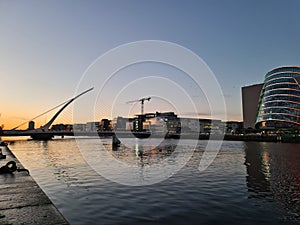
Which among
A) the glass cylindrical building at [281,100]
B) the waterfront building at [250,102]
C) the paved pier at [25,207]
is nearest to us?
the paved pier at [25,207]

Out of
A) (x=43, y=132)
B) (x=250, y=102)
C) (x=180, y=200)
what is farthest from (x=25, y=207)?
(x=250, y=102)

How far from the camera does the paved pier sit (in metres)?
6.90

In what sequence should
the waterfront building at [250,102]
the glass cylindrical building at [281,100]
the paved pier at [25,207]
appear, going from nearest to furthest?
the paved pier at [25,207] → the glass cylindrical building at [281,100] → the waterfront building at [250,102]

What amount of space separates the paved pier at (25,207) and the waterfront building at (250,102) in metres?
172

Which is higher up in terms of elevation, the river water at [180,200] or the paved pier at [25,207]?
the paved pier at [25,207]

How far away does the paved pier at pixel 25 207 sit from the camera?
6898 mm

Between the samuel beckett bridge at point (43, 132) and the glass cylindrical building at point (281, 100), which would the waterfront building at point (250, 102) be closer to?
the glass cylindrical building at point (281, 100)

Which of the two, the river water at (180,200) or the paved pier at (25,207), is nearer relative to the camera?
the paved pier at (25,207)

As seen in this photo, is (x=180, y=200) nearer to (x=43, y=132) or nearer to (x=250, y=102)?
(x=43, y=132)

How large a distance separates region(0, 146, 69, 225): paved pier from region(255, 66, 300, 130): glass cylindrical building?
13304cm

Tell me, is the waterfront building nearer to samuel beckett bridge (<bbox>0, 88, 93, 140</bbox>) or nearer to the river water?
samuel beckett bridge (<bbox>0, 88, 93, 140</bbox>)

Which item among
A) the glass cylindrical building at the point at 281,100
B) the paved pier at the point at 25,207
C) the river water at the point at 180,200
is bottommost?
the river water at the point at 180,200

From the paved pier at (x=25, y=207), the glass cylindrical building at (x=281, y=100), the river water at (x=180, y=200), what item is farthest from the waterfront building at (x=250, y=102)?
the paved pier at (x=25, y=207)

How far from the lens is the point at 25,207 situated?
27.0 ft
